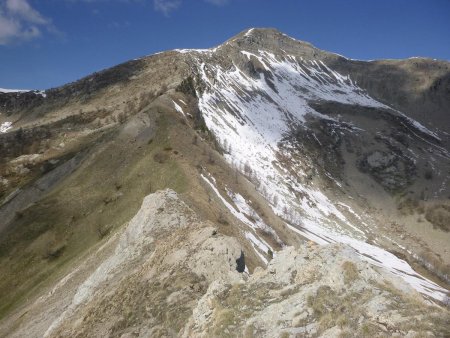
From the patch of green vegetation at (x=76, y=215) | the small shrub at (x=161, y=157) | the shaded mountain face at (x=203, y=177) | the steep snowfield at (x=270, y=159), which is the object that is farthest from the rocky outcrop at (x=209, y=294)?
the steep snowfield at (x=270, y=159)

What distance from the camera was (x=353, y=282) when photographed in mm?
14375

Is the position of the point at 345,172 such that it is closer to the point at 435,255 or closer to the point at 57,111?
the point at 435,255

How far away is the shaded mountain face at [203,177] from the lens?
127 feet

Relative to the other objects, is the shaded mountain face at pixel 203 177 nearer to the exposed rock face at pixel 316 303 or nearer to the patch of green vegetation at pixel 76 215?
the patch of green vegetation at pixel 76 215

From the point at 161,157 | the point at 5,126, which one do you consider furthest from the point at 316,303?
the point at 5,126

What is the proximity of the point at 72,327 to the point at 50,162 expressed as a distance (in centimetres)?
5285

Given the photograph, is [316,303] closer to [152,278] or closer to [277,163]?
[152,278]

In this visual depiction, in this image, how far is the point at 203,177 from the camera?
46.2 m

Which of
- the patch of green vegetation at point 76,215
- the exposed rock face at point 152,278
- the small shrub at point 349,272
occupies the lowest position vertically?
the small shrub at point 349,272

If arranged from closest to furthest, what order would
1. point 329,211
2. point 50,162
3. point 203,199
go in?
point 203,199 < point 50,162 < point 329,211

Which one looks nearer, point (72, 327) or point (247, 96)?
point (72, 327)

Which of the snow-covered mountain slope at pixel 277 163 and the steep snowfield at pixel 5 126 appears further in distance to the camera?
the steep snowfield at pixel 5 126

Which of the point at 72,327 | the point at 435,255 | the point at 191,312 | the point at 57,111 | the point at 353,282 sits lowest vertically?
the point at 435,255

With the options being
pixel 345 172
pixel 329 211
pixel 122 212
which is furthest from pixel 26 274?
pixel 345 172
